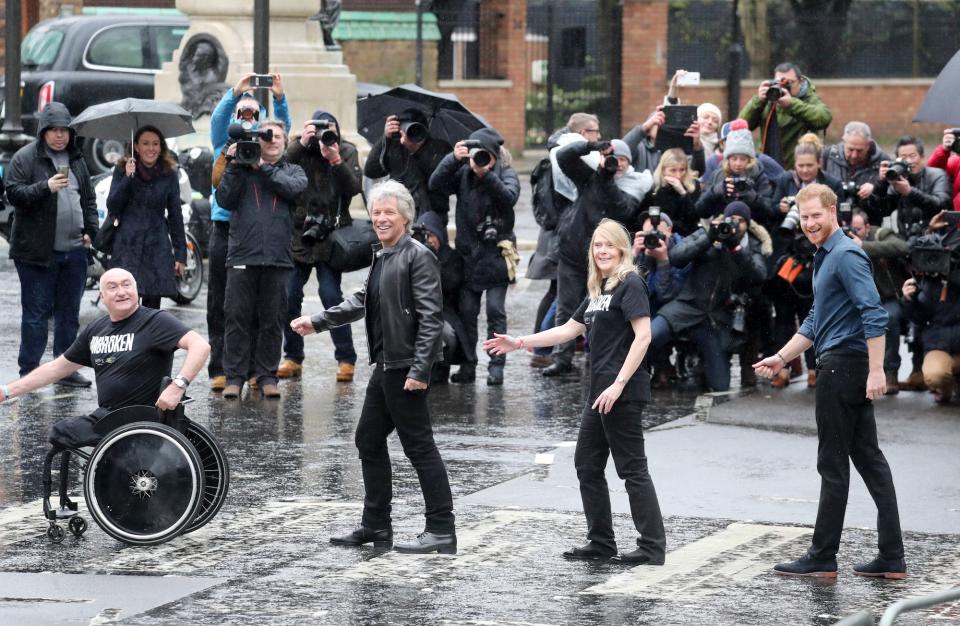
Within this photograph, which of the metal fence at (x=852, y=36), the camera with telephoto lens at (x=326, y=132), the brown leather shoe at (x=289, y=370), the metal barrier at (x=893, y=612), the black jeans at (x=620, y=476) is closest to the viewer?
the metal barrier at (x=893, y=612)

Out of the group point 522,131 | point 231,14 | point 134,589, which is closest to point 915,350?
point 134,589

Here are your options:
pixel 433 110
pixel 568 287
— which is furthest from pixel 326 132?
pixel 568 287

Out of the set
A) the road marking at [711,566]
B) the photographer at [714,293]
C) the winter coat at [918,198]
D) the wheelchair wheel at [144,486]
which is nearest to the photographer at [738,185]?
the photographer at [714,293]

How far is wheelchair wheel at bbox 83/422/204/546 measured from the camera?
8422 mm

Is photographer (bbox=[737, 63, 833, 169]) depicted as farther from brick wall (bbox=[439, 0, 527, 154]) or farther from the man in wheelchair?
brick wall (bbox=[439, 0, 527, 154])

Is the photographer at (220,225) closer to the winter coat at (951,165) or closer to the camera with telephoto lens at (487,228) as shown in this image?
the camera with telephoto lens at (487,228)

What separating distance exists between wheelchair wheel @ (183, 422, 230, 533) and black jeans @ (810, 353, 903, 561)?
9.22 ft

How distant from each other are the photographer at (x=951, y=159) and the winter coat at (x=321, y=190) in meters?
4.25

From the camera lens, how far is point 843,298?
8266 mm

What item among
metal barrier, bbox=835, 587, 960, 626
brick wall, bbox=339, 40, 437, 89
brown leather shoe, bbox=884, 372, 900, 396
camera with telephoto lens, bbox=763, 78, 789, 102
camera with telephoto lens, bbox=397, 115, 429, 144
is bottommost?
brown leather shoe, bbox=884, 372, 900, 396

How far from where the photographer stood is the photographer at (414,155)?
13.4m

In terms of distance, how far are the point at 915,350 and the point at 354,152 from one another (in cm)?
433

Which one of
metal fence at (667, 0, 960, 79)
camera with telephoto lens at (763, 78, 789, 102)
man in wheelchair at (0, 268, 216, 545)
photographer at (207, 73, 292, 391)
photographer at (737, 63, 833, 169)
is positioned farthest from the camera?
metal fence at (667, 0, 960, 79)

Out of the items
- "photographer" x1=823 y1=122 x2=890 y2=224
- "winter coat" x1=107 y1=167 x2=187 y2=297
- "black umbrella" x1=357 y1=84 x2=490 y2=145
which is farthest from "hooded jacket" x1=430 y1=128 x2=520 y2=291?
"photographer" x1=823 y1=122 x2=890 y2=224
